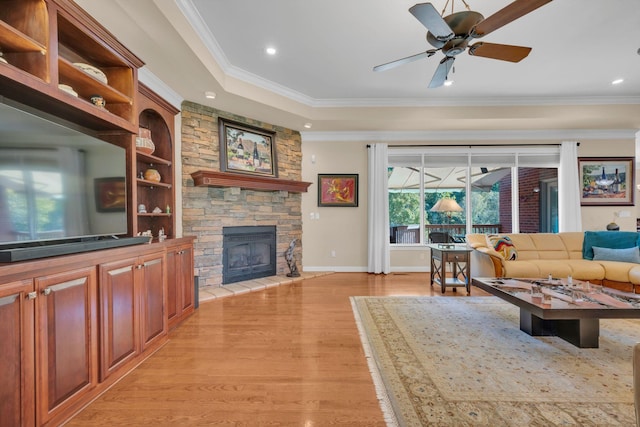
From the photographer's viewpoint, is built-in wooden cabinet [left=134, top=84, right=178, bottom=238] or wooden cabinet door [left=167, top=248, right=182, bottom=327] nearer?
wooden cabinet door [left=167, top=248, right=182, bottom=327]

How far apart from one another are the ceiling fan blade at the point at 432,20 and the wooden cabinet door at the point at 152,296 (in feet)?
8.74

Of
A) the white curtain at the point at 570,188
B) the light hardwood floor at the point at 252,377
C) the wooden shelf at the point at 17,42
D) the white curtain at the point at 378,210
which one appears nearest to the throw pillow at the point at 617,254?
the white curtain at the point at 570,188

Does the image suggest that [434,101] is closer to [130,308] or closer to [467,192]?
[467,192]

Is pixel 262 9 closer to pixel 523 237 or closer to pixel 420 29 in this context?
pixel 420 29

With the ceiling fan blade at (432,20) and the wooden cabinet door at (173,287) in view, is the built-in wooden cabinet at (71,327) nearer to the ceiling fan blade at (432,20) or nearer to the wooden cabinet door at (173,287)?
the wooden cabinet door at (173,287)

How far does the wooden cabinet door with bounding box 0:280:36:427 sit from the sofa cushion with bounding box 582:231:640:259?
6.06 metres

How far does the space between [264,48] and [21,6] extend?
79.6 inches

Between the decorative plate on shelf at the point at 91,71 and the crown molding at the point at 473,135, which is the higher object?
the crown molding at the point at 473,135

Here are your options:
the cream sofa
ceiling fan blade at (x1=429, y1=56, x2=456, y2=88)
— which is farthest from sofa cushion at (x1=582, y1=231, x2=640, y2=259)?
ceiling fan blade at (x1=429, y1=56, x2=456, y2=88)

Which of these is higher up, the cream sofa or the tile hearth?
the cream sofa

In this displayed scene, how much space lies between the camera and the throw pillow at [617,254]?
12.1 ft

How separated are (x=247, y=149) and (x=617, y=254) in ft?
18.5

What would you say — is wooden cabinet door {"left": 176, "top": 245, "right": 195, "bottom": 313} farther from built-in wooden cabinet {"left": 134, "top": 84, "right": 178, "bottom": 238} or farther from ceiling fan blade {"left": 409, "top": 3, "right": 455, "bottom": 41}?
ceiling fan blade {"left": 409, "top": 3, "right": 455, "bottom": 41}

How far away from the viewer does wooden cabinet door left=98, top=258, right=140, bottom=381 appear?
67.5 inches
